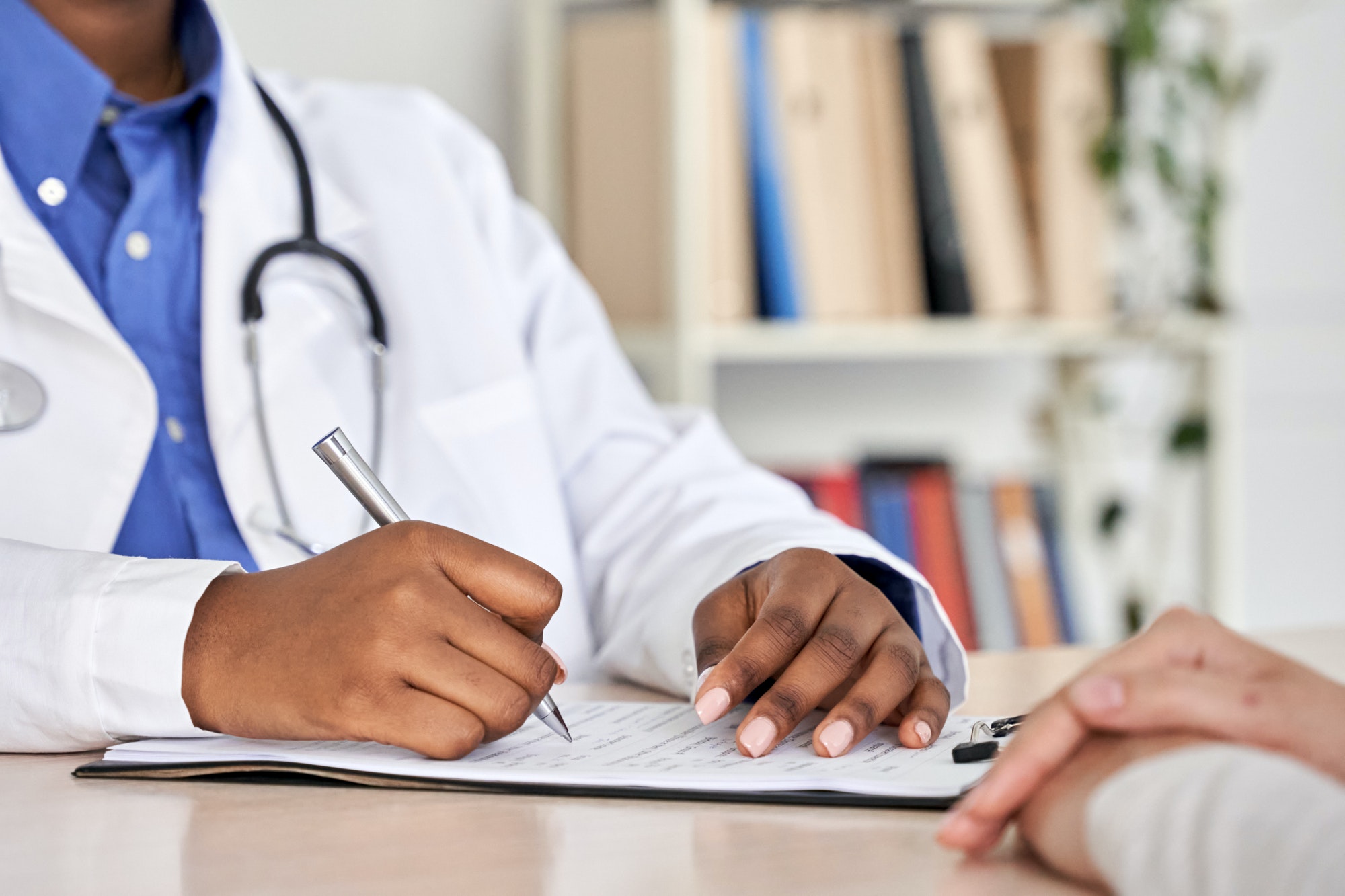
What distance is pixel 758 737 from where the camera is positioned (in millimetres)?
547

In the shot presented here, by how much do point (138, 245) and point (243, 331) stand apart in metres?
0.11

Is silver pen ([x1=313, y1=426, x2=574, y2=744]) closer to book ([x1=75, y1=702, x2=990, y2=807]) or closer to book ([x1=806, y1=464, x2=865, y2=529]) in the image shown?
book ([x1=75, y1=702, x2=990, y2=807])

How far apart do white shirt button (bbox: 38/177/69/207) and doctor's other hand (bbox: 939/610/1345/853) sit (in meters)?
0.85

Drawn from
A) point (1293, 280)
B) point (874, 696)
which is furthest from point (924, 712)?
point (1293, 280)

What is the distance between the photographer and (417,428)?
107 cm

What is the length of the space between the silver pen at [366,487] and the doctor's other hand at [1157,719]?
230 millimetres

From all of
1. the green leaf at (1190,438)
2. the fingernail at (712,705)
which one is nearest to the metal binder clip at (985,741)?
the fingernail at (712,705)

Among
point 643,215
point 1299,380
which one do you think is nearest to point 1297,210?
point 1299,380

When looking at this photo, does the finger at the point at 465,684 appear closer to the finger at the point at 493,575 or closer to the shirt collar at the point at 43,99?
the finger at the point at 493,575

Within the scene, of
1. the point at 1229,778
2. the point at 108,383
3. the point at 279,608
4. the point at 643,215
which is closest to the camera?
the point at 1229,778

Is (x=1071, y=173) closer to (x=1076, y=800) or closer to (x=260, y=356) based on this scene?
(x=260, y=356)

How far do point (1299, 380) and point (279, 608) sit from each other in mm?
2132

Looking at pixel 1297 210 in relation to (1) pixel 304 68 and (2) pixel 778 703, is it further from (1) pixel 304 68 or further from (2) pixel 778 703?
(2) pixel 778 703

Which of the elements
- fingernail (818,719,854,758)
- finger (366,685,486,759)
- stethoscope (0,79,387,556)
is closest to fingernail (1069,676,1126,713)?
fingernail (818,719,854,758)
